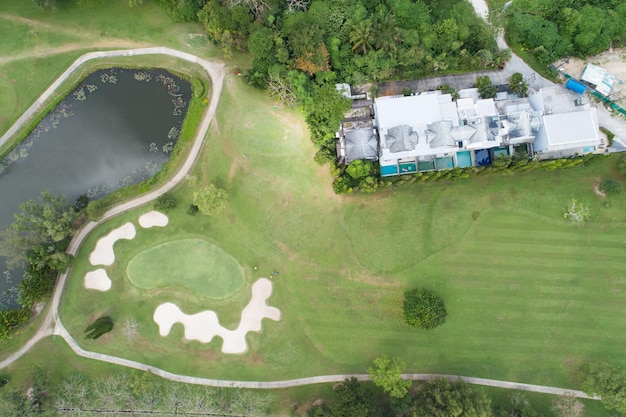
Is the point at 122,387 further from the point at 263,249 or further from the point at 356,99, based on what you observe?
the point at 356,99

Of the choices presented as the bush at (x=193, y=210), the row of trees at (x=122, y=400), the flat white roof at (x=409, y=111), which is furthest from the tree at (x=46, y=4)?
the row of trees at (x=122, y=400)

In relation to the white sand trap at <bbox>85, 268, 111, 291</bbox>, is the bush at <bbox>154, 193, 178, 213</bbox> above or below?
above

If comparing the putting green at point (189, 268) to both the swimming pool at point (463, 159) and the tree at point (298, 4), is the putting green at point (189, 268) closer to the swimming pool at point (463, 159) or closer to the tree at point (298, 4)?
the swimming pool at point (463, 159)

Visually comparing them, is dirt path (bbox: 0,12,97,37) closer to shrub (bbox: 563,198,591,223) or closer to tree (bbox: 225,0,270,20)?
tree (bbox: 225,0,270,20)

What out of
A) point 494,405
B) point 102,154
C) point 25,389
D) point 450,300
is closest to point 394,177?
point 450,300

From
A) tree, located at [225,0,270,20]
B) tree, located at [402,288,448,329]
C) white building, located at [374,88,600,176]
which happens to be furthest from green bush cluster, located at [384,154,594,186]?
tree, located at [225,0,270,20]

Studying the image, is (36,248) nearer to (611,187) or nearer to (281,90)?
(281,90)
